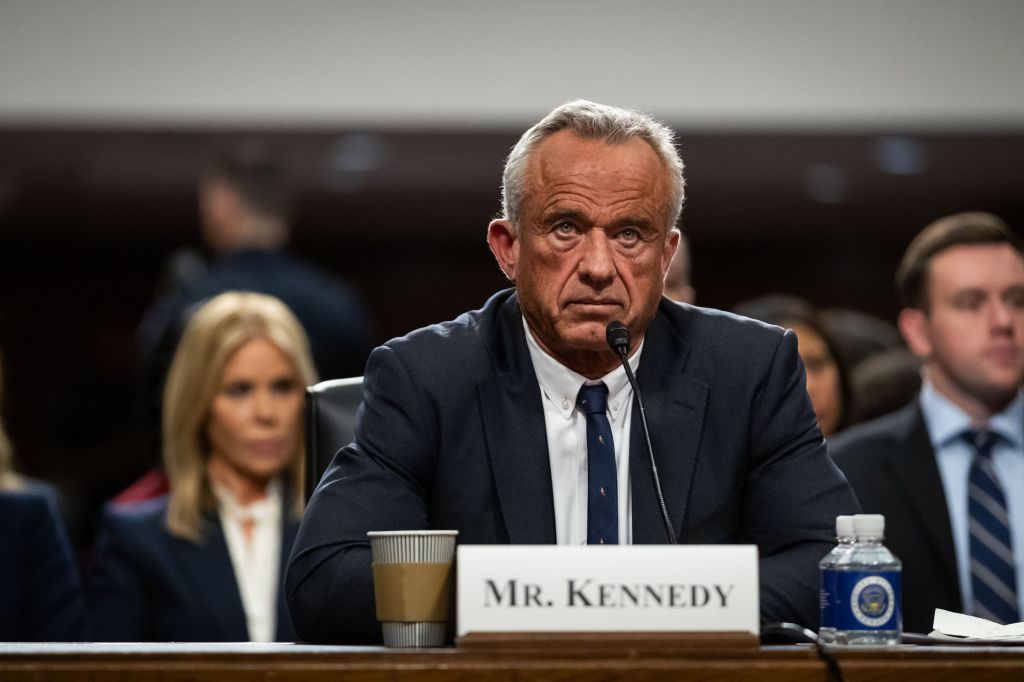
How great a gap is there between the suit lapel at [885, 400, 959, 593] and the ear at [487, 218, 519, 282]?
1.24 meters

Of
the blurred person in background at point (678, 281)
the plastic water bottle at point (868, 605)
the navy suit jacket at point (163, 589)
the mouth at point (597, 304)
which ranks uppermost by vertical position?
the blurred person in background at point (678, 281)

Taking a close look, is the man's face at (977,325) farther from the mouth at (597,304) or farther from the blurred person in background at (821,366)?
the mouth at (597,304)

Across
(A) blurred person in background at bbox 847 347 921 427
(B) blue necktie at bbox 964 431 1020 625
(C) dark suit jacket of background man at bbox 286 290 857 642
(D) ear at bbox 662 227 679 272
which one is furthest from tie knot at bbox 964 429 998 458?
(D) ear at bbox 662 227 679 272

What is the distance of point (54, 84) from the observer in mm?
5977

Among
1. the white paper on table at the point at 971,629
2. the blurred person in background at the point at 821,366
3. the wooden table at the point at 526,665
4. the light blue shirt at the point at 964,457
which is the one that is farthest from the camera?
the blurred person in background at the point at 821,366

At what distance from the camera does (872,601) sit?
4.85ft

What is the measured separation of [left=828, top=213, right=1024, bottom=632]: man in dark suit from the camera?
115 inches

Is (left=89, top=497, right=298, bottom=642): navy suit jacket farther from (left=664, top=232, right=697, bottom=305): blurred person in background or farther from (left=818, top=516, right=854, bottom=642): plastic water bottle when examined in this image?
(left=818, top=516, right=854, bottom=642): plastic water bottle

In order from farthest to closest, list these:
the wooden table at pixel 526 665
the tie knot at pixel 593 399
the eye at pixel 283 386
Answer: the eye at pixel 283 386 < the tie knot at pixel 593 399 < the wooden table at pixel 526 665

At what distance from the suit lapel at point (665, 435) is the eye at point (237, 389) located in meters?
1.46

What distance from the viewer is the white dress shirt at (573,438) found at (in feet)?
6.39

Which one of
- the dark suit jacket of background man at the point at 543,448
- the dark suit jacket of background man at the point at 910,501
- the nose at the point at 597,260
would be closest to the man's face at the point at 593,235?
the nose at the point at 597,260

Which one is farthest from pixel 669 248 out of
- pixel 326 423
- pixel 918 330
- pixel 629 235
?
pixel 918 330

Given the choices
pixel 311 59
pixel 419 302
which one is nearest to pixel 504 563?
pixel 311 59
